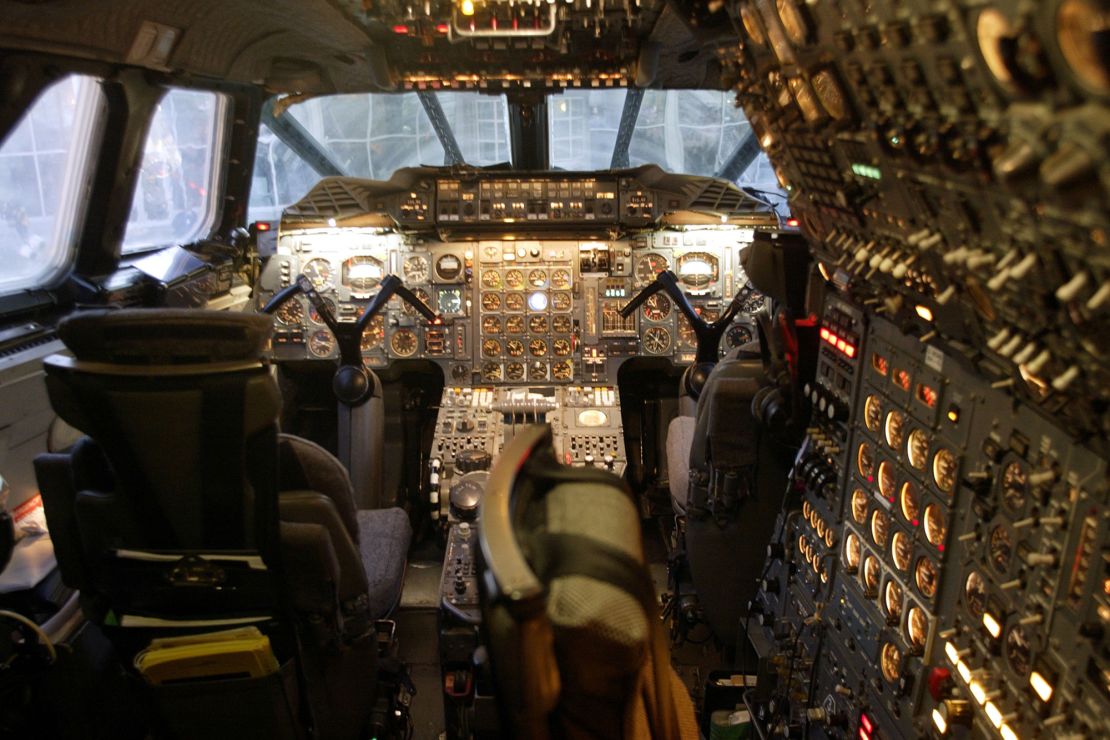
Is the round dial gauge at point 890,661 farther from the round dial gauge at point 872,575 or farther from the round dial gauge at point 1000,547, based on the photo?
the round dial gauge at point 1000,547

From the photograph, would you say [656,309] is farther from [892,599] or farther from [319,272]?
[892,599]

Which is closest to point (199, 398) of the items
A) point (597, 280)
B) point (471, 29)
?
point (471, 29)

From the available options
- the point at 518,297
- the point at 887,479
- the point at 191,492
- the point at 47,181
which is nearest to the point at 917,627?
the point at 887,479

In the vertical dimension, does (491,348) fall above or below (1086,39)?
below

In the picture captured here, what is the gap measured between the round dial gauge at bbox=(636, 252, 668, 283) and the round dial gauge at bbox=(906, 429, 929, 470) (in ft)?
11.0

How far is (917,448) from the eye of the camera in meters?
2.29

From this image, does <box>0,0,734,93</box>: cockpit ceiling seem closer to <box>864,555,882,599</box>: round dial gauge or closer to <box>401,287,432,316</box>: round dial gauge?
<box>401,287,432,316</box>: round dial gauge

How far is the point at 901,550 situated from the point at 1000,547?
482 millimetres

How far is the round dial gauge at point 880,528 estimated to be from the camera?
8.04 feet

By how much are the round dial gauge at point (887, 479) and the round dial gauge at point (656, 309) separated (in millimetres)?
3159

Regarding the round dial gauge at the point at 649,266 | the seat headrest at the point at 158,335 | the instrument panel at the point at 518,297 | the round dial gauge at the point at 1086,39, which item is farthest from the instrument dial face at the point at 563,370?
the round dial gauge at the point at 1086,39

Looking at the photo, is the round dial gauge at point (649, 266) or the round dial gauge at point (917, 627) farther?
the round dial gauge at point (649, 266)

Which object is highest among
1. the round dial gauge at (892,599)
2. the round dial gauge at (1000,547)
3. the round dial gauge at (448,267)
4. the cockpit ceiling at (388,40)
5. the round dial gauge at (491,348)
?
the cockpit ceiling at (388,40)

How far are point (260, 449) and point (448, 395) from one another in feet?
10.5
